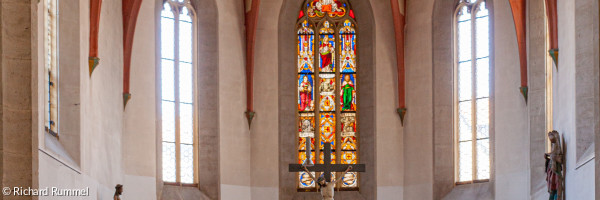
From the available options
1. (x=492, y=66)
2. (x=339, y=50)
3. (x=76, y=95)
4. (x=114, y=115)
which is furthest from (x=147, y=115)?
(x=492, y=66)

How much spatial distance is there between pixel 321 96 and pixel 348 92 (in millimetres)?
645

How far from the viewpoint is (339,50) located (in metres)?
28.8

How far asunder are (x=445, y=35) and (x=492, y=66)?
1.69 m

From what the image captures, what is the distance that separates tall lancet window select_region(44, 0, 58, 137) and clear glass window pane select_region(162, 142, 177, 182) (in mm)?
4748

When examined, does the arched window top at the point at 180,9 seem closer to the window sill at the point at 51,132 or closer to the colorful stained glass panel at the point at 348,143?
the colorful stained glass panel at the point at 348,143

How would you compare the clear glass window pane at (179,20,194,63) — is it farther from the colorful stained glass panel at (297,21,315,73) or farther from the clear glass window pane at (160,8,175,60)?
the colorful stained glass panel at (297,21,315,73)

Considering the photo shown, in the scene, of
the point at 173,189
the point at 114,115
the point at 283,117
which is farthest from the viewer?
the point at 283,117

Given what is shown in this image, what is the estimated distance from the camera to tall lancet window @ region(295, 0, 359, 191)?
93.2 feet

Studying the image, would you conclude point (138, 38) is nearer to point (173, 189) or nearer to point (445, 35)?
point (173, 189)

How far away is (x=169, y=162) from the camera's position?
26656mm

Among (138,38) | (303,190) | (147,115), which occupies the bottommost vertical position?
(303,190)

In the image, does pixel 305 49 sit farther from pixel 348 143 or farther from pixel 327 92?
pixel 348 143

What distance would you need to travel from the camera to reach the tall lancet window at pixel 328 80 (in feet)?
93.2

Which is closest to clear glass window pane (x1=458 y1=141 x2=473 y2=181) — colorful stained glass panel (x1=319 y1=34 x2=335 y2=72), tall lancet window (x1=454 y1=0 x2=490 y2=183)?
tall lancet window (x1=454 y1=0 x2=490 y2=183)
